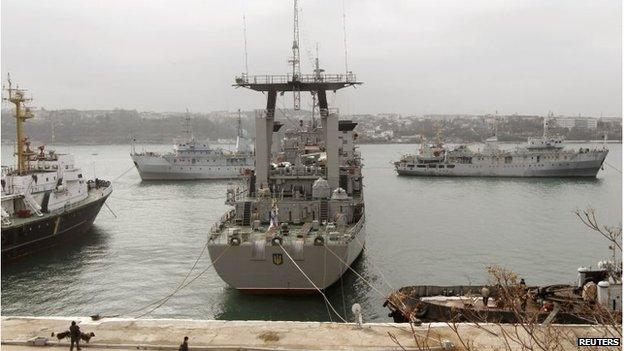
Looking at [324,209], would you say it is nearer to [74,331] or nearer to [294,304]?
[294,304]

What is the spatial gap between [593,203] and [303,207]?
34733 mm

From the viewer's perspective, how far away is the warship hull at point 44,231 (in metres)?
27.2

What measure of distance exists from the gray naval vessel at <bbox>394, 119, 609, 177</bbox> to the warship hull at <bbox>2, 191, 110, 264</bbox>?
2048 inches

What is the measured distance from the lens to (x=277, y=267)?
67.2 ft

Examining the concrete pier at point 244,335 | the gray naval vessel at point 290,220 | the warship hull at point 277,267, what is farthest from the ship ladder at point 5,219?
the concrete pier at point 244,335

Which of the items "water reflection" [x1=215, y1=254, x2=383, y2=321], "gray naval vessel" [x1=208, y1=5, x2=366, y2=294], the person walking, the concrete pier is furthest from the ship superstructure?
the person walking

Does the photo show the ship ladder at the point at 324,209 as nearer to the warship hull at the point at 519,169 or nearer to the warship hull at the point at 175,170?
the warship hull at the point at 175,170

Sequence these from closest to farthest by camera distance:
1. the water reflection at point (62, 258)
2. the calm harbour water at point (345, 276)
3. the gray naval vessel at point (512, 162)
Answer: the calm harbour water at point (345, 276)
the water reflection at point (62, 258)
the gray naval vessel at point (512, 162)

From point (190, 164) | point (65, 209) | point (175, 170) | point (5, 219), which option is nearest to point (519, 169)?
point (190, 164)

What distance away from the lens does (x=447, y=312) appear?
16.9 metres

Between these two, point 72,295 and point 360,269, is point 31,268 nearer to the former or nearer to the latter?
point 72,295

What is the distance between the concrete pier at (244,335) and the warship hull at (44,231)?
1475 centimetres

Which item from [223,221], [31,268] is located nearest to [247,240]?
[223,221]

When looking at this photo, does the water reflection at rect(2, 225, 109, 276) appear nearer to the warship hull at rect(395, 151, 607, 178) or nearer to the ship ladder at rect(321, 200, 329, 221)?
the ship ladder at rect(321, 200, 329, 221)
